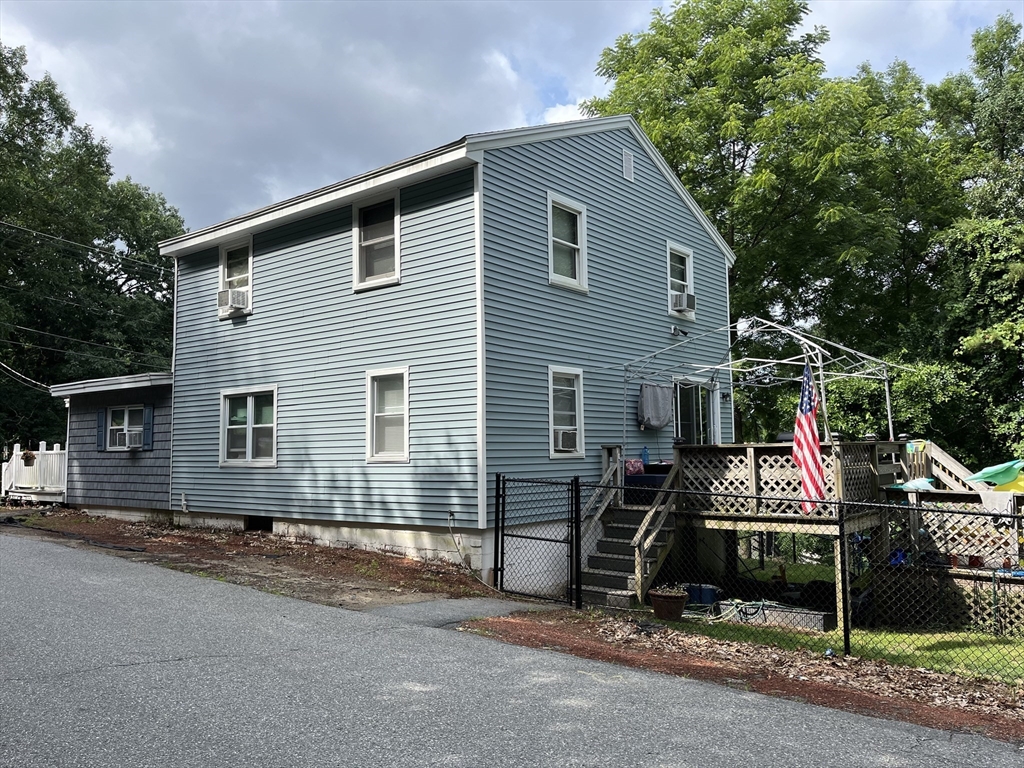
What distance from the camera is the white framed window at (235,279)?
1588 centimetres

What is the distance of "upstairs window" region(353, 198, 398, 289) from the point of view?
44.8 feet

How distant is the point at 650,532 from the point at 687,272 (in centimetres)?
713

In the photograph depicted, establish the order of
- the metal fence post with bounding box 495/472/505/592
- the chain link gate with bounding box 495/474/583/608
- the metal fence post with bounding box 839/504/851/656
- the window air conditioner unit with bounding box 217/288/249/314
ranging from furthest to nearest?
the window air conditioner unit with bounding box 217/288/249/314, the chain link gate with bounding box 495/474/583/608, the metal fence post with bounding box 495/472/505/592, the metal fence post with bounding box 839/504/851/656

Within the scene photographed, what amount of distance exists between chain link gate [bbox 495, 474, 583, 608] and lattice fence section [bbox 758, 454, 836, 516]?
309 centimetres

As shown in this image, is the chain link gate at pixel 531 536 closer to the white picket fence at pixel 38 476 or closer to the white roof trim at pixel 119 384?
the white roof trim at pixel 119 384

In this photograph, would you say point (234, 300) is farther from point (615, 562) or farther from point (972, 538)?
point (972, 538)

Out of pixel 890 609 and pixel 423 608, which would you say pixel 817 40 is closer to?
pixel 890 609

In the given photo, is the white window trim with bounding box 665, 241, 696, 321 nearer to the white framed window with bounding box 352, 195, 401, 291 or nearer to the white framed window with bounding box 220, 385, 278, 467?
the white framed window with bounding box 352, 195, 401, 291

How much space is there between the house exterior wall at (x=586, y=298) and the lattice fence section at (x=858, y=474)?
3645 mm

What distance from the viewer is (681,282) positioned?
57.4 ft

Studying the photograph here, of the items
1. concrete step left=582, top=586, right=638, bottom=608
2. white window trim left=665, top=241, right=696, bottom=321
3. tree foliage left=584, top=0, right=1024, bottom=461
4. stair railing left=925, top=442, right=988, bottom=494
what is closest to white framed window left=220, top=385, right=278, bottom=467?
concrete step left=582, top=586, right=638, bottom=608

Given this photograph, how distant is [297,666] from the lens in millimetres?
6449

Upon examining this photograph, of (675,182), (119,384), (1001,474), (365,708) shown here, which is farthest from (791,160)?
(365,708)

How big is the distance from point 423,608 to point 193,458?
→ 909 cm
